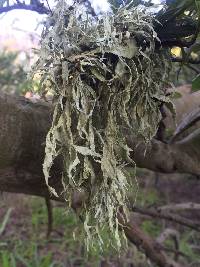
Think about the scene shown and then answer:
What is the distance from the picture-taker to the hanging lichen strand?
472 mm

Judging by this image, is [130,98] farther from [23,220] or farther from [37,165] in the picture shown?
[23,220]

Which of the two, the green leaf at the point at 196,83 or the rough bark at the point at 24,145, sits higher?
the green leaf at the point at 196,83

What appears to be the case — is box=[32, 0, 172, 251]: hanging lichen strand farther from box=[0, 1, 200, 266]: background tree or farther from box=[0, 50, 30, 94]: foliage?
box=[0, 50, 30, 94]: foliage

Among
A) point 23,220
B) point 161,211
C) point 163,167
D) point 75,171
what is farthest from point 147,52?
point 23,220

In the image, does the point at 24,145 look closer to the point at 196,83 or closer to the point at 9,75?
the point at 196,83

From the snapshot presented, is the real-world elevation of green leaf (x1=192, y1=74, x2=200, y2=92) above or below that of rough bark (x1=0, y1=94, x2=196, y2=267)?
above

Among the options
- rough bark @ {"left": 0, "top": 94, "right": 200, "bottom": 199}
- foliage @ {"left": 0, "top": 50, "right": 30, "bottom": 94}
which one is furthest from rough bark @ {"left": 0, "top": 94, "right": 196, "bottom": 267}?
foliage @ {"left": 0, "top": 50, "right": 30, "bottom": 94}

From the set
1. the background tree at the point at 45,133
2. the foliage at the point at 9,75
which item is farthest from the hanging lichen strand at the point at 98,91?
the foliage at the point at 9,75

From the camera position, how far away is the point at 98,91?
50cm

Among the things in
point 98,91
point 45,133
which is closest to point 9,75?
point 45,133

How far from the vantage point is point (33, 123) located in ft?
1.99

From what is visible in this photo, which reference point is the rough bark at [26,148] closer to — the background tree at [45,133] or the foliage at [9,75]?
the background tree at [45,133]

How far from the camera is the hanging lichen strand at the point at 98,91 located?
18.6 inches

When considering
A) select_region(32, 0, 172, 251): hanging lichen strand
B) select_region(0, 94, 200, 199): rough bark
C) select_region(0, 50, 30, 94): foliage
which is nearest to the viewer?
select_region(32, 0, 172, 251): hanging lichen strand
